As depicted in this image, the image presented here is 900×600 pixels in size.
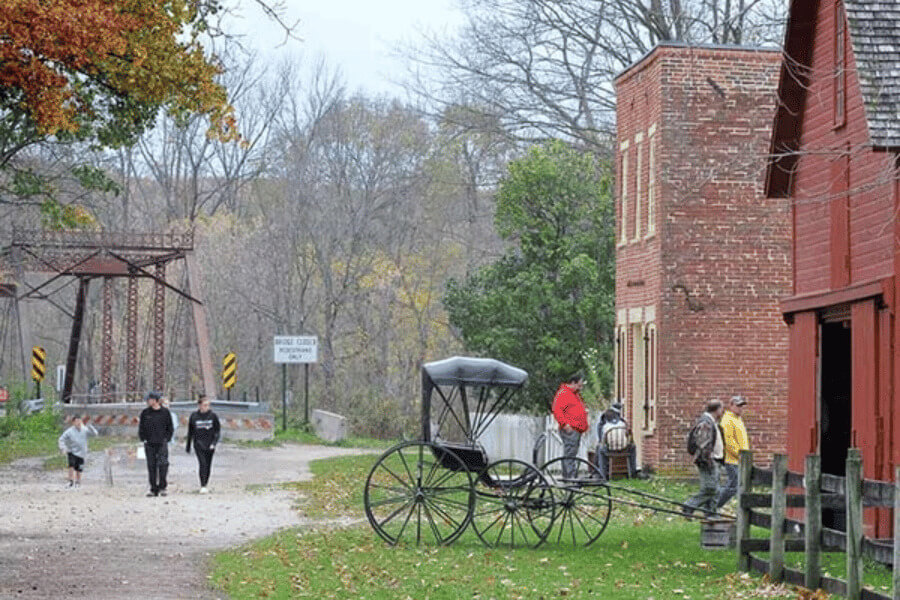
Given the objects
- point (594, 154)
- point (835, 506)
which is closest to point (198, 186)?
point (594, 154)

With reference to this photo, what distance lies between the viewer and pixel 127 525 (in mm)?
24688

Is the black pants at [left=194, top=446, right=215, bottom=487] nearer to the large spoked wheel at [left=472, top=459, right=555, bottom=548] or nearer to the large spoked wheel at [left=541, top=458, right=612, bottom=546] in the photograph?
the large spoked wheel at [left=541, top=458, right=612, bottom=546]

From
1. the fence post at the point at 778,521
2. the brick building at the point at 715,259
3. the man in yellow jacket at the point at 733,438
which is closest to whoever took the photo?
the fence post at the point at 778,521

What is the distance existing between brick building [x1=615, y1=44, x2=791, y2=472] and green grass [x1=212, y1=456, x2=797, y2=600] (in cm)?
794

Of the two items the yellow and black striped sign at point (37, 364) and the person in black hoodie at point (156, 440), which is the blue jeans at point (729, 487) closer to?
the person in black hoodie at point (156, 440)

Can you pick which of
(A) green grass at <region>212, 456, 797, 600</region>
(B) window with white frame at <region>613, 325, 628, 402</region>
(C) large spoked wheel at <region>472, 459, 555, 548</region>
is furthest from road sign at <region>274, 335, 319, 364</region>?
(C) large spoked wheel at <region>472, 459, 555, 548</region>

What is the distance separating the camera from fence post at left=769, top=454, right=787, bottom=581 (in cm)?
1717

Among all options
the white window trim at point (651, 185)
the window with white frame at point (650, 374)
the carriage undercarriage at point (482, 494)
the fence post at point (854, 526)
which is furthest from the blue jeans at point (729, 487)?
the white window trim at point (651, 185)

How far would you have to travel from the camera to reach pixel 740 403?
23.7m

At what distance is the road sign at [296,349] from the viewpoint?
53.8 m

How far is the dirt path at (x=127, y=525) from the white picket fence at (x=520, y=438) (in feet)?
16.4

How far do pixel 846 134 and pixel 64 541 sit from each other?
10.6m

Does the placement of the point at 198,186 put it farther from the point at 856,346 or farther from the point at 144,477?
the point at 856,346

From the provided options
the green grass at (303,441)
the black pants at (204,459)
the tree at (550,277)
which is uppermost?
the tree at (550,277)
